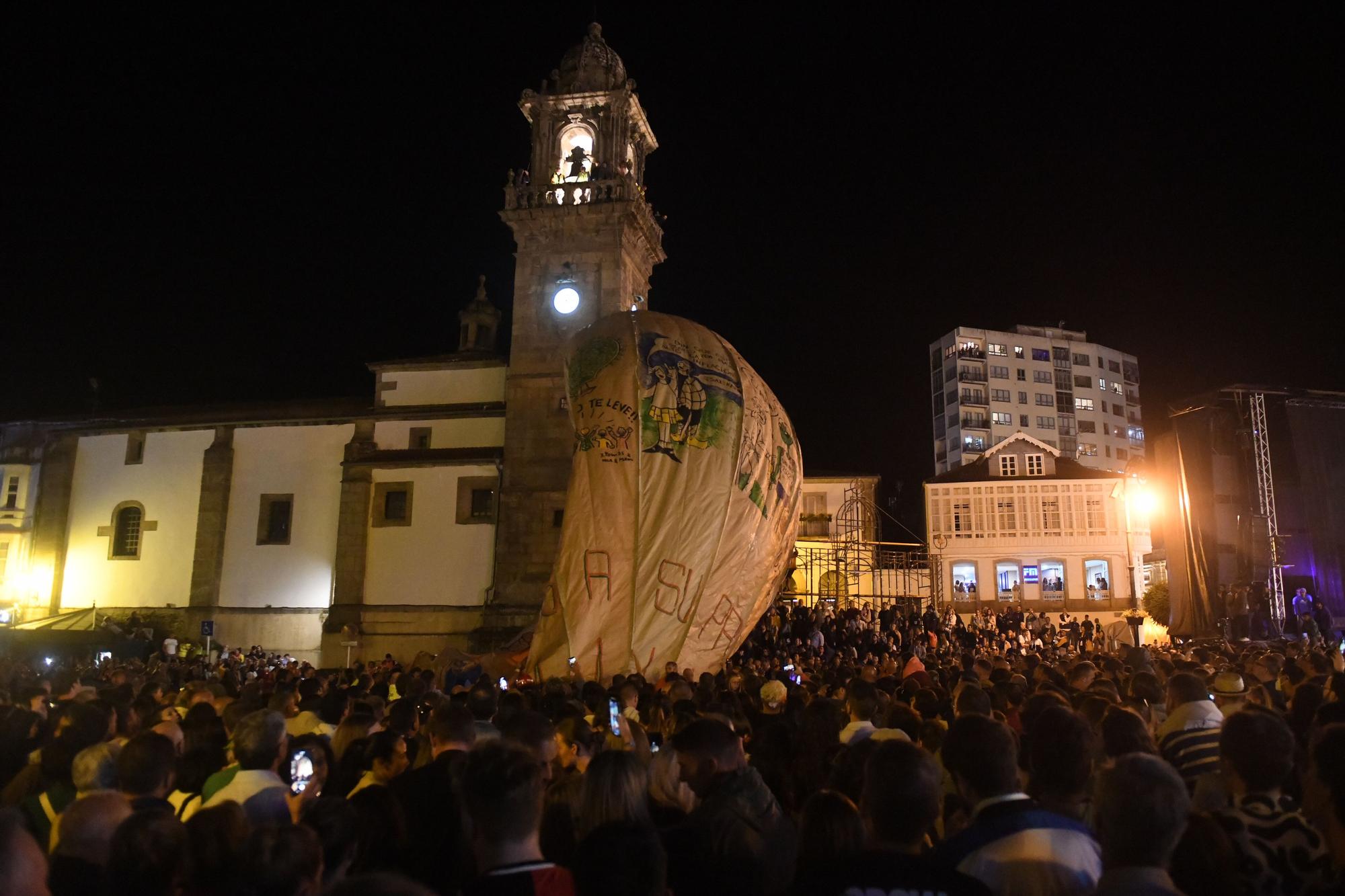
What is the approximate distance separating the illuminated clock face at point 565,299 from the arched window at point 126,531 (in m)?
18.2

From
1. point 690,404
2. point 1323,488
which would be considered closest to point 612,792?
point 690,404

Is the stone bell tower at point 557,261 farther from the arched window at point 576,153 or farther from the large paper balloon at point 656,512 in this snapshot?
the large paper balloon at point 656,512

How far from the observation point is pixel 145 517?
38.0m

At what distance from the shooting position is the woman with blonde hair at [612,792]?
4.09 meters

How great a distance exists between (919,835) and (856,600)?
140 ft

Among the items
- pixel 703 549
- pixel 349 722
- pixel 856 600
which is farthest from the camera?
pixel 856 600

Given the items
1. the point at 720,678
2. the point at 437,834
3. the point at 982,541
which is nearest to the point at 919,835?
the point at 437,834

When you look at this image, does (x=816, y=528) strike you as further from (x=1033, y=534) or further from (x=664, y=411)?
(x=664, y=411)

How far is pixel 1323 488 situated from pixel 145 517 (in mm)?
39450

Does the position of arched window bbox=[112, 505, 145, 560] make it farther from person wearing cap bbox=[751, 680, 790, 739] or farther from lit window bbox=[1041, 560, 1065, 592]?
lit window bbox=[1041, 560, 1065, 592]

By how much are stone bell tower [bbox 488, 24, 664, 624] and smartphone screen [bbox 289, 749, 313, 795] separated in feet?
85.5

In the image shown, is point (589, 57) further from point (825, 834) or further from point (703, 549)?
point (825, 834)

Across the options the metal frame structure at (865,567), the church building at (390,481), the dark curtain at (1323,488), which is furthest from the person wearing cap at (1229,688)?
the metal frame structure at (865,567)

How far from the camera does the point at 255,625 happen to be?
1389 inches
